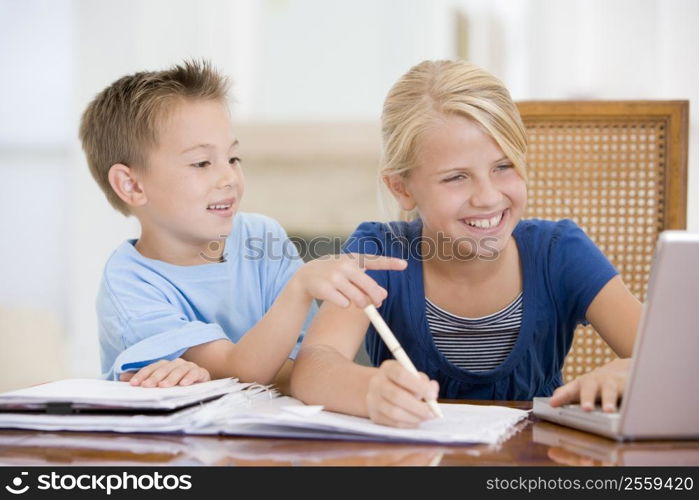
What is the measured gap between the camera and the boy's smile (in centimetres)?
141

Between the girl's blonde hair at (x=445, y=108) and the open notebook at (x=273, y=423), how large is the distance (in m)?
0.51

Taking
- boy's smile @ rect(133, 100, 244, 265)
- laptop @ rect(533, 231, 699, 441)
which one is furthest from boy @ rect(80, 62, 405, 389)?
laptop @ rect(533, 231, 699, 441)

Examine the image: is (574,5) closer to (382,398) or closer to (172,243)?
(172,243)

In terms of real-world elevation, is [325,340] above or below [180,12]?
below

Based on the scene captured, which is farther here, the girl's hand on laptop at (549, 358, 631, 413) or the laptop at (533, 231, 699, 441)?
the girl's hand on laptop at (549, 358, 631, 413)

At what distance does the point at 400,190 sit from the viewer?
1424mm

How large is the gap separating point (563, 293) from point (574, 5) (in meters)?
2.35

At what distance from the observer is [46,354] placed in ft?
11.3

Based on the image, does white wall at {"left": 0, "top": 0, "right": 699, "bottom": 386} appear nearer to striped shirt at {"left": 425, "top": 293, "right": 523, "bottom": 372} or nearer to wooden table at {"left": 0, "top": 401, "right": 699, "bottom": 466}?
striped shirt at {"left": 425, "top": 293, "right": 523, "bottom": 372}

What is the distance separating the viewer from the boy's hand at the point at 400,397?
822 millimetres

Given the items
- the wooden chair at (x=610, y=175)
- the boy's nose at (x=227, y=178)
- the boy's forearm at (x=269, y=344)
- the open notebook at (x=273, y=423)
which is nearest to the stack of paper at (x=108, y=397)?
the open notebook at (x=273, y=423)

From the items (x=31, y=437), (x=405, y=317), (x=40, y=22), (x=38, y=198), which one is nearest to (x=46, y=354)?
(x=38, y=198)

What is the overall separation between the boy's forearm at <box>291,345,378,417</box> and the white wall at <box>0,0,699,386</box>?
8.88 ft

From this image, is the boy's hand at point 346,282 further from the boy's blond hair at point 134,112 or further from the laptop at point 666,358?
the boy's blond hair at point 134,112
